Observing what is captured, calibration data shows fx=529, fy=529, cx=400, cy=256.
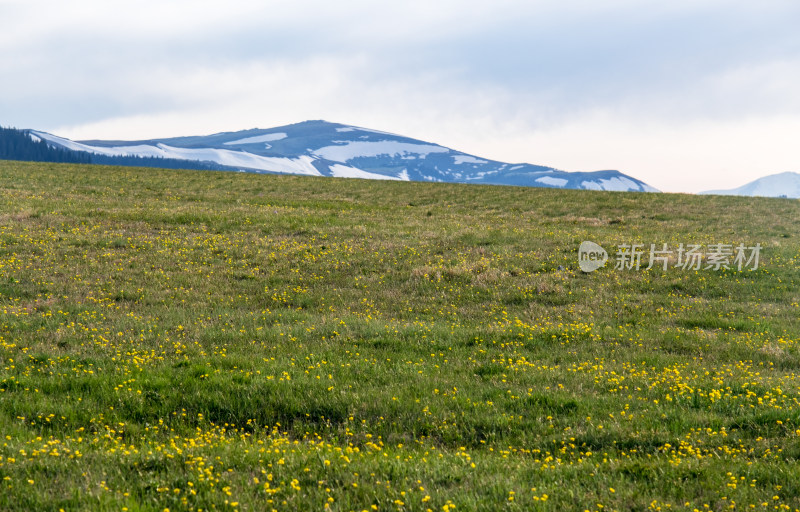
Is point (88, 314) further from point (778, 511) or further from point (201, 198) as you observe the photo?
point (201, 198)

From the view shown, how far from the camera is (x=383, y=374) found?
9.98 metres

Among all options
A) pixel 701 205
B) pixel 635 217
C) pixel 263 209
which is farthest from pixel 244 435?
pixel 701 205

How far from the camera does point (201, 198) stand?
39.1 meters

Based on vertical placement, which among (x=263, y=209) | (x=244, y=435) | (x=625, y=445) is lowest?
(x=244, y=435)

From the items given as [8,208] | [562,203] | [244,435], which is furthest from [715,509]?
[562,203]

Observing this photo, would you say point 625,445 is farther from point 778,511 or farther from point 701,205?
point 701,205

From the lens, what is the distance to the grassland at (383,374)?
19.4 ft

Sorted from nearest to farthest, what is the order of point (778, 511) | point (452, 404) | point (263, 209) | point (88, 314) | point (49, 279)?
point (778, 511)
point (452, 404)
point (88, 314)
point (49, 279)
point (263, 209)

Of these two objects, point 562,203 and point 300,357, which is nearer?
point 300,357

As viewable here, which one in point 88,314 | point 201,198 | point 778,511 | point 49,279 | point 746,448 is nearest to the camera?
point 778,511

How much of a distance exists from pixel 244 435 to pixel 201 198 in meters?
34.5

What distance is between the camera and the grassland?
5910mm

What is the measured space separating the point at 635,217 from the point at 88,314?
107 ft

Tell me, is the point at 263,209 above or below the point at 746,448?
above
